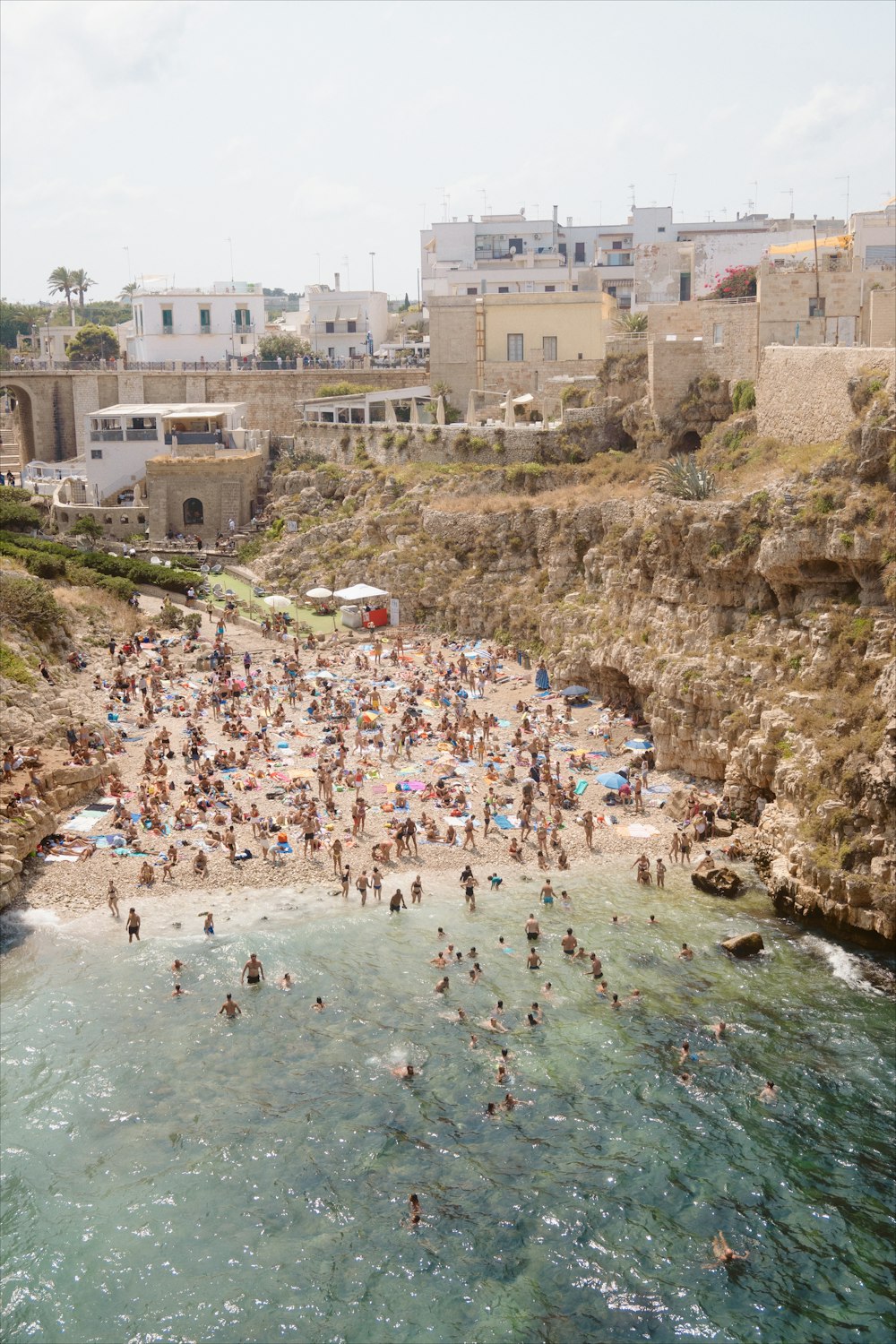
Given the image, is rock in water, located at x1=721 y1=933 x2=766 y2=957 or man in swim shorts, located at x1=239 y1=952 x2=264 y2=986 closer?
man in swim shorts, located at x1=239 y1=952 x2=264 y2=986

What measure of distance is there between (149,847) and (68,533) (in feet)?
98.3

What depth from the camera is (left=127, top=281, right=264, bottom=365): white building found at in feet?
231

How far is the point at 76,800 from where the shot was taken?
3209 cm

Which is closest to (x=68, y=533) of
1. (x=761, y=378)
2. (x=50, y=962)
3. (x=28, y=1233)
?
(x=761, y=378)

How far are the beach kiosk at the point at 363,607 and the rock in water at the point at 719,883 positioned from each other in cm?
2207

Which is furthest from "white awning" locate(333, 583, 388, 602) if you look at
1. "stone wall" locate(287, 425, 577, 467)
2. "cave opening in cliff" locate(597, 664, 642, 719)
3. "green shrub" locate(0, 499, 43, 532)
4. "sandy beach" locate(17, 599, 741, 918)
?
"green shrub" locate(0, 499, 43, 532)

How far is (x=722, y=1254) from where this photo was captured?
1738 cm

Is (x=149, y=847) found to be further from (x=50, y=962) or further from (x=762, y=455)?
(x=762, y=455)

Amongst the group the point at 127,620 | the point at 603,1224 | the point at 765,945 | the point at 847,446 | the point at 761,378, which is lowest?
the point at 603,1224

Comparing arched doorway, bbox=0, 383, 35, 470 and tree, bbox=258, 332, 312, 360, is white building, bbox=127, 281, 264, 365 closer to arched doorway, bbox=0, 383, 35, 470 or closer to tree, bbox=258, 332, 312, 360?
tree, bbox=258, 332, 312, 360

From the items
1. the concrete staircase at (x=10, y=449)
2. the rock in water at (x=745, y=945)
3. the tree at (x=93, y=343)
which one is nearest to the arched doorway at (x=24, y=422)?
the concrete staircase at (x=10, y=449)

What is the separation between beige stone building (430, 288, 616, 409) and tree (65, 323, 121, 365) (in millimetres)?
35978

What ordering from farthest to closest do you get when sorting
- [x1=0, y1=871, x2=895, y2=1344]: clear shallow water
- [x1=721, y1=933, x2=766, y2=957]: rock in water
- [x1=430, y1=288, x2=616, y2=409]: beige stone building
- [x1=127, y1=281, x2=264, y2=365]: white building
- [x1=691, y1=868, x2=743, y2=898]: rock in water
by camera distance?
1. [x1=127, y1=281, x2=264, y2=365]: white building
2. [x1=430, y1=288, x2=616, y2=409]: beige stone building
3. [x1=691, y1=868, x2=743, y2=898]: rock in water
4. [x1=721, y1=933, x2=766, y2=957]: rock in water
5. [x1=0, y1=871, x2=895, y2=1344]: clear shallow water

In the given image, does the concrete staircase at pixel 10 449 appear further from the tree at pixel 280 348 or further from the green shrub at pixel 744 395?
the green shrub at pixel 744 395
